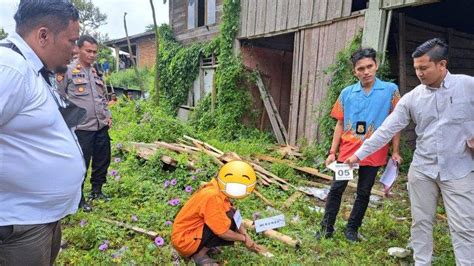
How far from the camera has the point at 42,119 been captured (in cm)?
147

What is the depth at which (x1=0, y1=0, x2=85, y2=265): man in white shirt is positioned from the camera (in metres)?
1.41

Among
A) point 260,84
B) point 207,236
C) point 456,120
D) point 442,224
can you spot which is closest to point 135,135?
point 260,84

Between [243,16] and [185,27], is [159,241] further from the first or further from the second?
[185,27]

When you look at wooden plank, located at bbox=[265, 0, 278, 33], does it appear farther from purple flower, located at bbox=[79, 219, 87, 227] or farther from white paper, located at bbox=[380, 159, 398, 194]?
purple flower, located at bbox=[79, 219, 87, 227]

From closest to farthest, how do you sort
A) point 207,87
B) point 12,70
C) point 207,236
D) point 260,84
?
point 12,70 → point 207,236 → point 260,84 → point 207,87

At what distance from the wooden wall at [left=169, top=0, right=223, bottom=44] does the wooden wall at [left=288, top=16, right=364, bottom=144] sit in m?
3.56

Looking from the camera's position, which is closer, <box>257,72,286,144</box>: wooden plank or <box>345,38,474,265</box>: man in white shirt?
<box>345,38,474,265</box>: man in white shirt

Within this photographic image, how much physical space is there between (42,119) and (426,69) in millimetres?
2504

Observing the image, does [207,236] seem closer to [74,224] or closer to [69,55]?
[74,224]

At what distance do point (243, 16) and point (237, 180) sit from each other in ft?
24.2

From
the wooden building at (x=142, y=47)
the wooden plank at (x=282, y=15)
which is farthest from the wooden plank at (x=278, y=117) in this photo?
the wooden building at (x=142, y=47)

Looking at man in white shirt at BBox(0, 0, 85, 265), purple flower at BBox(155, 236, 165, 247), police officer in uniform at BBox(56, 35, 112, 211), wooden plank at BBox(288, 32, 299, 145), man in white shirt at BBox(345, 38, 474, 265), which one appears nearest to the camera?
man in white shirt at BBox(0, 0, 85, 265)

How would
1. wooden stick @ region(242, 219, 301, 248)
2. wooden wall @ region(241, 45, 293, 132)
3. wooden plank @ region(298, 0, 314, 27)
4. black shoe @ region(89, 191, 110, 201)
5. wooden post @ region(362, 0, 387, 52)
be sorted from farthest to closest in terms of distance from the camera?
wooden wall @ region(241, 45, 293, 132) < wooden plank @ region(298, 0, 314, 27) < wooden post @ region(362, 0, 387, 52) < black shoe @ region(89, 191, 110, 201) < wooden stick @ region(242, 219, 301, 248)

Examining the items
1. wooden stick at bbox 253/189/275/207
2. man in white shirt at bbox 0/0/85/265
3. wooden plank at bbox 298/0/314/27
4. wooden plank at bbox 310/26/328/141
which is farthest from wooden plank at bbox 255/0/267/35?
man in white shirt at bbox 0/0/85/265
